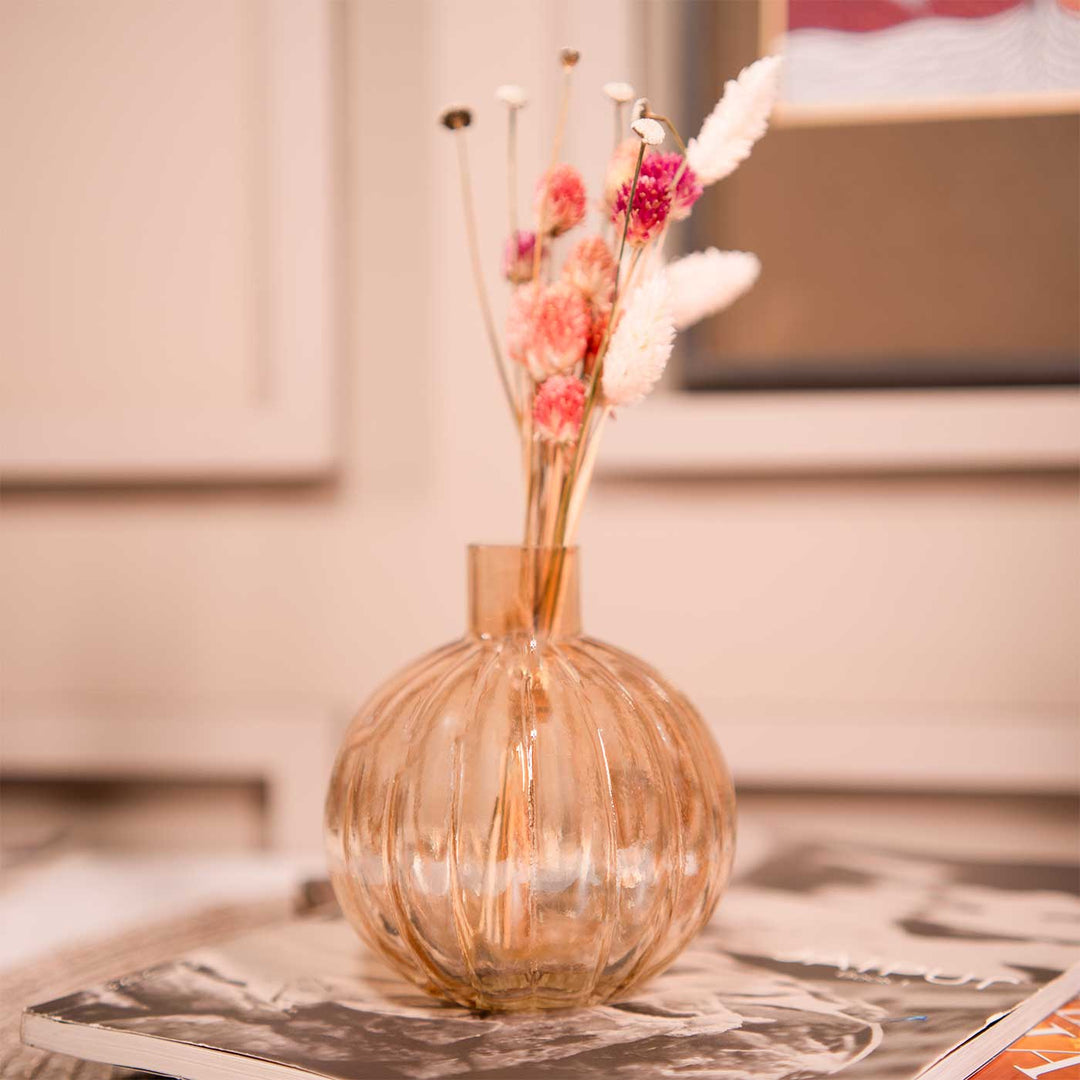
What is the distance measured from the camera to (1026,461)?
0.63 meters

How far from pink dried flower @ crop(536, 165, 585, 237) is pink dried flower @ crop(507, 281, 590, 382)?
1.1 inches

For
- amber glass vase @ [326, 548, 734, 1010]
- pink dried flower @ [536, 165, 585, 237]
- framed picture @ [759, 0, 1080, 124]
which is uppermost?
framed picture @ [759, 0, 1080, 124]

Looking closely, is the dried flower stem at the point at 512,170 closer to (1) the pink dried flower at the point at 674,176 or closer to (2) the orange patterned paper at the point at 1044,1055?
(1) the pink dried flower at the point at 674,176

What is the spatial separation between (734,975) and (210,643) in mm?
401

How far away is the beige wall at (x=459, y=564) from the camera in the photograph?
645 millimetres

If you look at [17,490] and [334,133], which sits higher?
[334,133]

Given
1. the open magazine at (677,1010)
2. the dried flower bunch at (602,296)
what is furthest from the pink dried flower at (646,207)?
the open magazine at (677,1010)

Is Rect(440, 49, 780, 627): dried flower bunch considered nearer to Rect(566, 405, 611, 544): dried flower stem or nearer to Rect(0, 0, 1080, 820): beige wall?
Rect(566, 405, 611, 544): dried flower stem

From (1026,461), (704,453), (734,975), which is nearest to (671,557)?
(704,453)

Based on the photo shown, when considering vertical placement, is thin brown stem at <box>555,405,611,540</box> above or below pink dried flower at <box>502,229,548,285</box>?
below

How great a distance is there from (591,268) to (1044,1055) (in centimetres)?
27

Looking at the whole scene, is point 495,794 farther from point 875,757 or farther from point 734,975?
point 875,757

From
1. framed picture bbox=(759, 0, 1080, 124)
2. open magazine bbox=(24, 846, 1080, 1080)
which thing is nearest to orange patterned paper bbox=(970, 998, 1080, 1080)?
open magazine bbox=(24, 846, 1080, 1080)

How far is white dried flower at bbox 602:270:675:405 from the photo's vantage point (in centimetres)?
35
